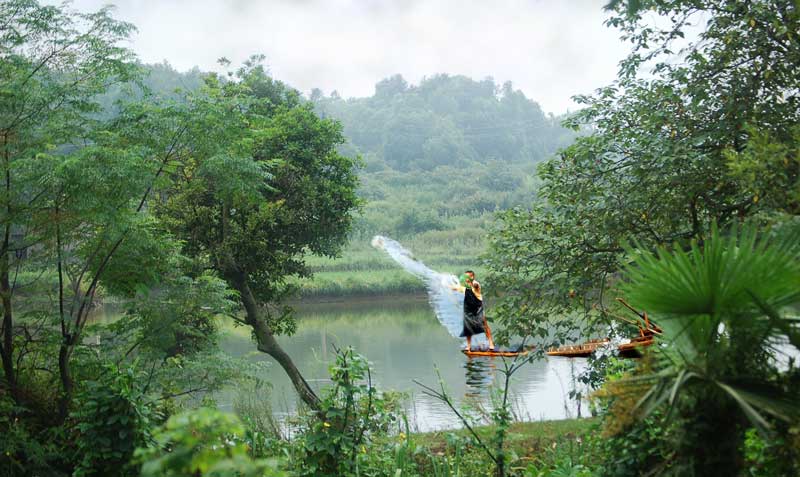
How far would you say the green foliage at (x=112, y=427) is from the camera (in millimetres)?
3463

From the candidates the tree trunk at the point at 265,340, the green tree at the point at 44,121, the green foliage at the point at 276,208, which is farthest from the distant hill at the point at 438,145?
the green tree at the point at 44,121

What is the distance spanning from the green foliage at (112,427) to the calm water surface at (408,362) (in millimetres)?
4655

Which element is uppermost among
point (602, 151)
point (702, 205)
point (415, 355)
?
point (602, 151)

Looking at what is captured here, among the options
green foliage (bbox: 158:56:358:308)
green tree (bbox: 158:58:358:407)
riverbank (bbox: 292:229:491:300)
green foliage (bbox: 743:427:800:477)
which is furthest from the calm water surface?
green foliage (bbox: 743:427:800:477)

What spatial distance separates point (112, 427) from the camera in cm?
351

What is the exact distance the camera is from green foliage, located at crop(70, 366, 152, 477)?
11.4ft

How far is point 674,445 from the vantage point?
7.43 ft

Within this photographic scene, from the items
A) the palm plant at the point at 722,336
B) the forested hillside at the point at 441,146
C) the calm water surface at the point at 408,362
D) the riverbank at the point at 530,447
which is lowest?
the calm water surface at the point at 408,362

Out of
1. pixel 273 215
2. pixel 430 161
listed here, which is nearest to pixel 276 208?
pixel 273 215

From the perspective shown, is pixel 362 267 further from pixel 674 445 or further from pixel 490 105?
pixel 490 105

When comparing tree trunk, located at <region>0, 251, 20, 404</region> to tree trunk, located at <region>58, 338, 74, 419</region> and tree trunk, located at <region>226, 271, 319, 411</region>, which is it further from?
tree trunk, located at <region>226, 271, 319, 411</region>

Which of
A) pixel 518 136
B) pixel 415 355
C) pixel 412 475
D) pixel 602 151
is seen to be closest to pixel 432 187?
pixel 518 136

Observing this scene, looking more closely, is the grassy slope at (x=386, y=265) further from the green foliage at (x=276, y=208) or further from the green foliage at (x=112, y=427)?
the green foliage at (x=112, y=427)

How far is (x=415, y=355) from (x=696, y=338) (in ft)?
48.5
